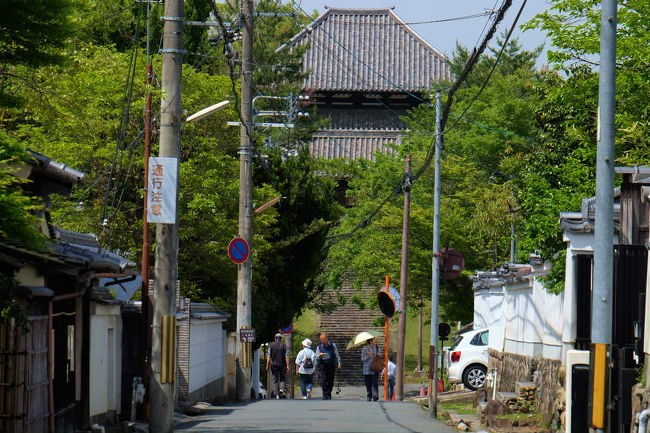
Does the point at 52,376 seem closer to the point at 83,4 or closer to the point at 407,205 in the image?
the point at 83,4

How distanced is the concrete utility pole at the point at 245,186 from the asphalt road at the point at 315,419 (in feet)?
12.3

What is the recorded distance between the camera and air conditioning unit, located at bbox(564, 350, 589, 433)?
42.2ft

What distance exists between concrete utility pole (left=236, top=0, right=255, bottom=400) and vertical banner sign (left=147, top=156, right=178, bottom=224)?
34.8 feet

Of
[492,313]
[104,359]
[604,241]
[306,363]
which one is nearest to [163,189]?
[104,359]

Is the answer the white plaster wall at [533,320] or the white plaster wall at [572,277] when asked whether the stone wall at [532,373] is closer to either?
the white plaster wall at [533,320]

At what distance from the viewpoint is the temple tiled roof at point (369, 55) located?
5872cm

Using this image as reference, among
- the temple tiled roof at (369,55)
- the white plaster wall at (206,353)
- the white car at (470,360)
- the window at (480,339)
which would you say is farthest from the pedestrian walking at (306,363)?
the temple tiled roof at (369,55)

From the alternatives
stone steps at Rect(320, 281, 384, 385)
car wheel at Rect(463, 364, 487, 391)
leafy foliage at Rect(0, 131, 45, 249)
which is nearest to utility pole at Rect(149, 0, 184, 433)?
leafy foliage at Rect(0, 131, 45, 249)

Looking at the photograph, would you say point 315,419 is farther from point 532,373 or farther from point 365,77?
point 365,77

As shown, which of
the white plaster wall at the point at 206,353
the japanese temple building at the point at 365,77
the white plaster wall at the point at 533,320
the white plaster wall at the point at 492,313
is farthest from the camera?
the japanese temple building at the point at 365,77

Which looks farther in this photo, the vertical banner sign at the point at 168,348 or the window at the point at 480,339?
the window at the point at 480,339

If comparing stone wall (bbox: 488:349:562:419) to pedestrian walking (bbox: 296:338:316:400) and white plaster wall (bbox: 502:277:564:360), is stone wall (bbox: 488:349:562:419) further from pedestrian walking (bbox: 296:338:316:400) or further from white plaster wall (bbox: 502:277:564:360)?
pedestrian walking (bbox: 296:338:316:400)

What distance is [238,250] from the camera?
24266 millimetres

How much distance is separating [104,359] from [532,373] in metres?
8.48
